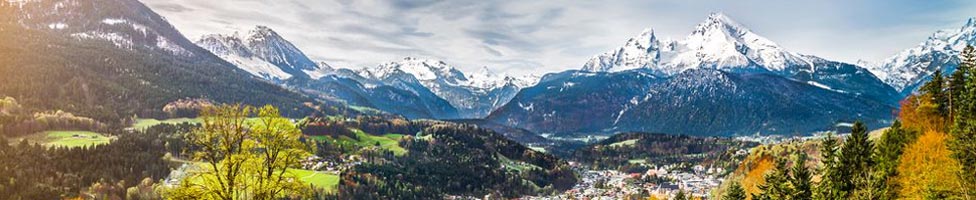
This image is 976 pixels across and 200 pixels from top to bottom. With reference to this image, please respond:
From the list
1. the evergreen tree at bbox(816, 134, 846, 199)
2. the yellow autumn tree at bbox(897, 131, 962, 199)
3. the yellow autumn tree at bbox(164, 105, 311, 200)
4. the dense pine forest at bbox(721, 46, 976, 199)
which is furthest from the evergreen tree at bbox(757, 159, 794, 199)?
the yellow autumn tree at bbox(164, 105, 311, 200)

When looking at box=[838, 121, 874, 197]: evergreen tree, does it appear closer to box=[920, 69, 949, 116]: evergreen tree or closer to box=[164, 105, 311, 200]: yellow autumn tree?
box=[920, 69, 949, 116]: evergreen tree

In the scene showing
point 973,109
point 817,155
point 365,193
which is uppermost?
point 973,109

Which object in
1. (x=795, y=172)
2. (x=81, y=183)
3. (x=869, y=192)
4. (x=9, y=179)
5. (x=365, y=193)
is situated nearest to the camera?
(x=869, y=192)

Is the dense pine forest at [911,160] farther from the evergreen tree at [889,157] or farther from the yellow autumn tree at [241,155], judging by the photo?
the yellow autumn tree at [241,155]

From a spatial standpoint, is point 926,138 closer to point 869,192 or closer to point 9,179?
point 869,192

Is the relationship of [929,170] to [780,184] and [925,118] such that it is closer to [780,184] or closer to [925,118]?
[780,184]

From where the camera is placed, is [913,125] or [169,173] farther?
[169,173]

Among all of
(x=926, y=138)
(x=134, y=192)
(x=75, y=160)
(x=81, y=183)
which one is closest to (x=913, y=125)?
(x=926, y=138)

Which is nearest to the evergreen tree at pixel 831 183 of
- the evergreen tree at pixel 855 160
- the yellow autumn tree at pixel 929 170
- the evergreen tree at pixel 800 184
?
the evergreen tree at pixel 855 160
